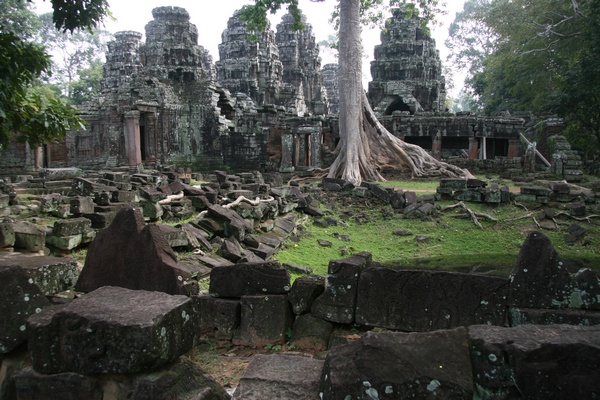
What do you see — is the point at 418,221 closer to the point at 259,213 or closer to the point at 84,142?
the point at 259,213

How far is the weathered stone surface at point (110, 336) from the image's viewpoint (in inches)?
95.6

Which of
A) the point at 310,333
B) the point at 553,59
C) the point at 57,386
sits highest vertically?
the point at 553,59

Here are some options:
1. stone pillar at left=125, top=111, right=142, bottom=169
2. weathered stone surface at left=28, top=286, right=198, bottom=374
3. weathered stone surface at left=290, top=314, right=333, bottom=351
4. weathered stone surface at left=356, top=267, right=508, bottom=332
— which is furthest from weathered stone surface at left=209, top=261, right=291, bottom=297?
stone pillar at left=125, top=111, right=142, bottom=169

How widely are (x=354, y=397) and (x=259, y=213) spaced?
23.7 ft

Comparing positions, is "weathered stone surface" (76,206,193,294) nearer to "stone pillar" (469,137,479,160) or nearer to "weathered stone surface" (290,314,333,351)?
"weathered stone surface" (290,314,333,351)

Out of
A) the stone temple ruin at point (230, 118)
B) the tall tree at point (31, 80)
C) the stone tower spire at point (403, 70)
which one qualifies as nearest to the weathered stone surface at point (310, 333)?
the tall tree at point (31, 80)

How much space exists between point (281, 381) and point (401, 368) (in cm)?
66

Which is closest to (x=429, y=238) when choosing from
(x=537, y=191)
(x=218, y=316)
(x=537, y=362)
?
(x=537, y=191)

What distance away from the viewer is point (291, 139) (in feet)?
70.7

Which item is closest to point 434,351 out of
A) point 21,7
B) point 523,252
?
point 523,252

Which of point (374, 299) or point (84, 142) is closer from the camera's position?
point (374, 299)

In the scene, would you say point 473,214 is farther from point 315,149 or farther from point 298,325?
point 315,149

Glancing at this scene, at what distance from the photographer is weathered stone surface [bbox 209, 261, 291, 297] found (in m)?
4.20

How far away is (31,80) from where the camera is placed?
19.8ft
